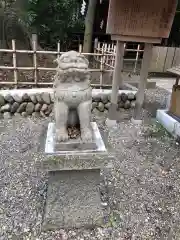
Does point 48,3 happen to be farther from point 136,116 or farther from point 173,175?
point 173,175

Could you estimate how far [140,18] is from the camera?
3.37 meters

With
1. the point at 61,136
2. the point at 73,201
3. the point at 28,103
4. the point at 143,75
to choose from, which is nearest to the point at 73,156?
the point at 61,136

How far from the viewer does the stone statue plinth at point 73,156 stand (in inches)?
66.9

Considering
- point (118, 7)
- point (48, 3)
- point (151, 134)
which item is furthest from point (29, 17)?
point (151, 134)

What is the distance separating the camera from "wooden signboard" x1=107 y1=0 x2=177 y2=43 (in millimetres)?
3307

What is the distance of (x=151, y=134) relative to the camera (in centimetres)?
375

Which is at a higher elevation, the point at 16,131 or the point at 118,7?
the point at 118,7

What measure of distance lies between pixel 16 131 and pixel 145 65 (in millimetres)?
2365

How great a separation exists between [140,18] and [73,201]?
279 cm

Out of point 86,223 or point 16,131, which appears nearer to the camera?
point 86,223

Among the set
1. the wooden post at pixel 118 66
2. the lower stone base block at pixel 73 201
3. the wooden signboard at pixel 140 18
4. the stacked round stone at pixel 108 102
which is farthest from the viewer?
the stacked round stone at pixel 108 102

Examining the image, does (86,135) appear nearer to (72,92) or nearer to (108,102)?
(72,92)

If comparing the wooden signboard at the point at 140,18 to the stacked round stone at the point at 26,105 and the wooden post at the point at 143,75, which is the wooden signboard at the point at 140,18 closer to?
the wooden post at the point at 143,75

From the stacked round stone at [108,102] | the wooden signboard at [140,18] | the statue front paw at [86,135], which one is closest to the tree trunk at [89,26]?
the stacked round stone at [108,102]
